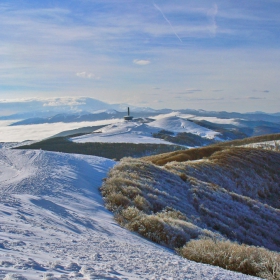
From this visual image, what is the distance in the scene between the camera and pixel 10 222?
649 centimetres

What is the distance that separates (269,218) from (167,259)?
995 cm

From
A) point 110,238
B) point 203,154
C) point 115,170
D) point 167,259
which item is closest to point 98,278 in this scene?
point 167,259

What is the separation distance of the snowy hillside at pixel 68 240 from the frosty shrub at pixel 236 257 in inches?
22.8

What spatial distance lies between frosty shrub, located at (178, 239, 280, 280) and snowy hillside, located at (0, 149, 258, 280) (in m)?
0.58

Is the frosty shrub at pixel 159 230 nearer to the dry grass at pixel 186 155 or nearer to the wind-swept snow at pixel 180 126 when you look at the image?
the dry grass at pixel 186 155

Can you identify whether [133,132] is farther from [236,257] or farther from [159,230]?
[236,257]

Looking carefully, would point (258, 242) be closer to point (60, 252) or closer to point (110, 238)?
point (110, 238)

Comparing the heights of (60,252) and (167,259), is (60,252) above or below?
above

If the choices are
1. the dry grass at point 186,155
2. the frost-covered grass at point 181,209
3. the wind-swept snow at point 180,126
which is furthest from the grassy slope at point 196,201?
the wind-swept snow at point 180,126

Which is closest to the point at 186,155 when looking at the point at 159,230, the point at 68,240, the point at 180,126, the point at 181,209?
the point at 181,209

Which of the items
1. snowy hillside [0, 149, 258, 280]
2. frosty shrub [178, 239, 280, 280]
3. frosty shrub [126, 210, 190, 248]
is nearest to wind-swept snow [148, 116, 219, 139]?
snowy hillside [0, 149, 258, 280]

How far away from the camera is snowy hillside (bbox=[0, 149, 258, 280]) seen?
454 cm

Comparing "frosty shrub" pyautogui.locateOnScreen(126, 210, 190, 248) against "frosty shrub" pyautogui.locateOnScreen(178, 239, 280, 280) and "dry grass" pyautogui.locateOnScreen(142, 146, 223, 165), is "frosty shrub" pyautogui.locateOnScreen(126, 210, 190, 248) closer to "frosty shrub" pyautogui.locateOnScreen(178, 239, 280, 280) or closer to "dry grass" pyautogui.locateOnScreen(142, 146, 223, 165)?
"frosty shrub" pyautogui.locateOnScreen(178, 239, 280, 280)

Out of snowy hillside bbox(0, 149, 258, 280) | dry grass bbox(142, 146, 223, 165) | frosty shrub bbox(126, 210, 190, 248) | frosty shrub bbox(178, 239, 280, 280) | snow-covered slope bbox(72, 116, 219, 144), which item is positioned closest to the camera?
snowy hillside bbox(0, 149, 258, 280)
